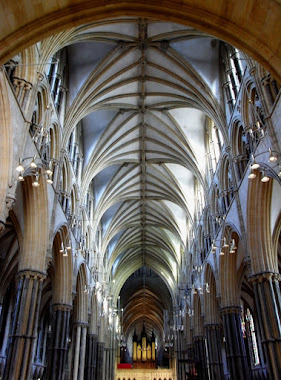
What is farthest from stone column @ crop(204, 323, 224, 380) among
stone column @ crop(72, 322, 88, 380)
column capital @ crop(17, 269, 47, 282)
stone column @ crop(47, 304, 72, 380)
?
column capital @ crop(17, 269, 47, 282)

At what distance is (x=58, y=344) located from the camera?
16031 millimetres

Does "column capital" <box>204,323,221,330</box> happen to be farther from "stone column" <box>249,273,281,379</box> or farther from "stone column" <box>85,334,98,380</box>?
"stone column" <box>249,273,281,379</box>

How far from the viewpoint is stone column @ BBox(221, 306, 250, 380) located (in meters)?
15.7

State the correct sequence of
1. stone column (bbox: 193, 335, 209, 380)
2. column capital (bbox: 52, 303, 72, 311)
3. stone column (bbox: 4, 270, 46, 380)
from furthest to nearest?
1. stone column (bbox: 193, 335, 209, 380)
2. column capital (bbox: 52, 303, 72, 311)
3. stone column (bbox: 4, 270, 46, 380)

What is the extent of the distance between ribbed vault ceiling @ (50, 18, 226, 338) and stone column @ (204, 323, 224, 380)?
→ 8.58 m

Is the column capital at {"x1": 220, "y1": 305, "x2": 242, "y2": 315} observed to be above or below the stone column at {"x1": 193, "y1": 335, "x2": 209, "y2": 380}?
above

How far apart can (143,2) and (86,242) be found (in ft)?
59.6

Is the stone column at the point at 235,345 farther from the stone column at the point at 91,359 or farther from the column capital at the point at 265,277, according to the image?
the stone column at the point at 91,359

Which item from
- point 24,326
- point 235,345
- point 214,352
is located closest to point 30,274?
point 24,326

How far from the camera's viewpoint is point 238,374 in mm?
15641

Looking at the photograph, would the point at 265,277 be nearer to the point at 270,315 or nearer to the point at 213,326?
the point at 270,315

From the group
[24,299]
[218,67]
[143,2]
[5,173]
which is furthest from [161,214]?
[143,2]

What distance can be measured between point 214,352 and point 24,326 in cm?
1357

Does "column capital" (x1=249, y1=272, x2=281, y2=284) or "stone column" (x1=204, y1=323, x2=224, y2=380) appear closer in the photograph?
"column capital" (x1=249, y1=272, x2=281, y2=284)
